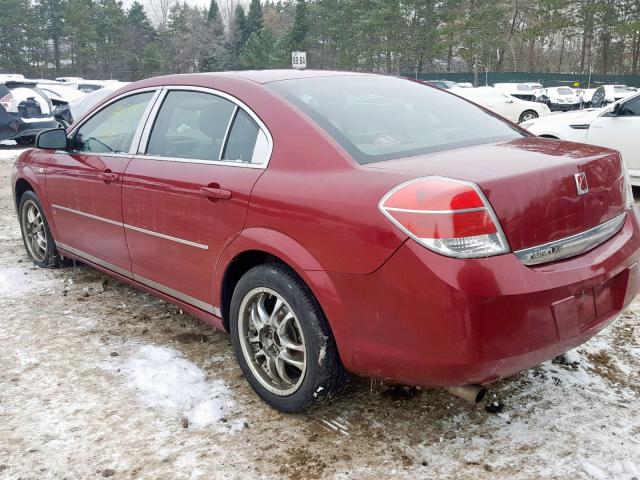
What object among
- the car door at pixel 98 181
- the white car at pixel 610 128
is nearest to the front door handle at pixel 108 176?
the car door at pixel 98 181

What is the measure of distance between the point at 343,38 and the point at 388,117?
5645 centimetres

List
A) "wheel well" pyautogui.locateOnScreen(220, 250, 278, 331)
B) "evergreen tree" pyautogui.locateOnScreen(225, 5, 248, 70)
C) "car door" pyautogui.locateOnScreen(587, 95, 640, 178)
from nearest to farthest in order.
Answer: "wheel well" pyautogui.locateOnScreen(220, 250, 278, 331) → "car door" pyautogui.locateOnScreen(587, 95, 640, 178) → "evergreen tree" pyautogui.locateOnScreen(225, 5, 248, 70)

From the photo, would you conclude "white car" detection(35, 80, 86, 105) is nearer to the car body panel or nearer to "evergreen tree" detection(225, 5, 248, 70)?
the car body panel

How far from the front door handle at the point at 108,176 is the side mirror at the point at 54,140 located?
591 millimetres

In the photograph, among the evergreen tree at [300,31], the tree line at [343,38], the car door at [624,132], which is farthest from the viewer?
the evergreen tree at [300,31]

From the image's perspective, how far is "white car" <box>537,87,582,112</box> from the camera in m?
27.8

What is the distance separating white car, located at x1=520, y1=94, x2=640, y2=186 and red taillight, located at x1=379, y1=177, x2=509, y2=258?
5995 mm

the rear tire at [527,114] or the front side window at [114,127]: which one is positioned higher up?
the front side window at [114,127]

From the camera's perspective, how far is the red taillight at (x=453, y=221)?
2.07 meters

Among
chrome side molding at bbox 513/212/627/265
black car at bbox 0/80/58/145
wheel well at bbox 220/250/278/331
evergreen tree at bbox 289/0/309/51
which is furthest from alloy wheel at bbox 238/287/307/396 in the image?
evergreen tree at bbox 289/0/309/51

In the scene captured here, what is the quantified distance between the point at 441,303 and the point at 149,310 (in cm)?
255

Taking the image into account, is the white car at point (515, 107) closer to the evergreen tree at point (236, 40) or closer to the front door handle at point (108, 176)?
the front door handle at point (108, 176)

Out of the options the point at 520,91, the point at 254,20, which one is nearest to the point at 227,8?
the point at 254,20

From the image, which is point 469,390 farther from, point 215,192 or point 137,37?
point 137,37
